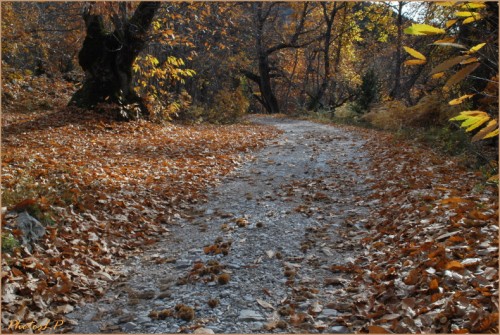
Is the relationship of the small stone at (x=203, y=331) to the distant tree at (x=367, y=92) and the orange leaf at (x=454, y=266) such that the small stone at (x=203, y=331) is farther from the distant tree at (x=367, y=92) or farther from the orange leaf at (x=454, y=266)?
the distant tree at (x=367, y=92)

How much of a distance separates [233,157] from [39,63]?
1756 cm

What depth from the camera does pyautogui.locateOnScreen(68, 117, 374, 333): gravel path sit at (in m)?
3.59

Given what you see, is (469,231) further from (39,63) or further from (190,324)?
(39,63)

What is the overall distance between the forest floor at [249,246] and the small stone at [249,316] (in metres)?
0.02

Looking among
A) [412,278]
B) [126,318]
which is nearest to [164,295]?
[126,318]

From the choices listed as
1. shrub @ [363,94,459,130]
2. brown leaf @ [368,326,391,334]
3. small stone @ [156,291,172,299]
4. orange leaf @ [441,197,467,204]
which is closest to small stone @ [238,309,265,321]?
small stone @ [156,291,172,299]

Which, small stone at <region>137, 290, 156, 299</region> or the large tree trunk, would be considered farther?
the large tree trunk

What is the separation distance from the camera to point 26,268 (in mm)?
4059

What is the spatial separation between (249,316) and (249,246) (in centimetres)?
158

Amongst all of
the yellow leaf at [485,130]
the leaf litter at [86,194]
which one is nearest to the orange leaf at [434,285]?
the yellow leaf at [485,130]

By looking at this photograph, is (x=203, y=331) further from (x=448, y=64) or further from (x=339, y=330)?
(x=448, y=64)

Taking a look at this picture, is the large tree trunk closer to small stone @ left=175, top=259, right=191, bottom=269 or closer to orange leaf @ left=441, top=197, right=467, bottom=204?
small stone @ left=175, top=259, right=191, bottom=269

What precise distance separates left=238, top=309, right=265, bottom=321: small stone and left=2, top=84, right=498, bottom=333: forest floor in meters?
0.02

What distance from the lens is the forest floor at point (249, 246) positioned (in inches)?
138
